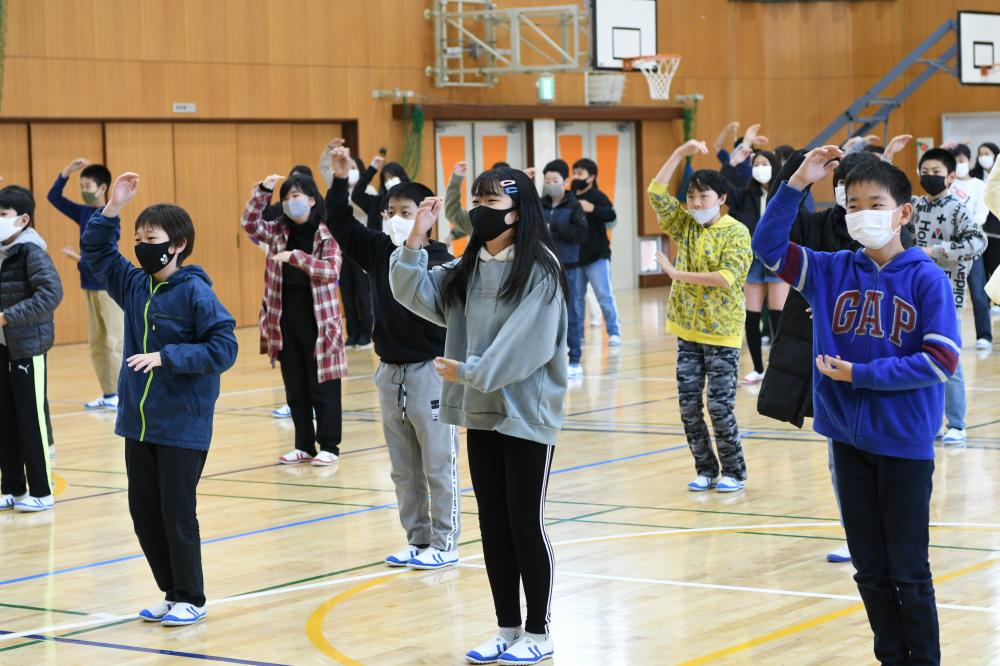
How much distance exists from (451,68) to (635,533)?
14463 mm

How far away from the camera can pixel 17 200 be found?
24.9ft

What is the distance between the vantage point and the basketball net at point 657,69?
20328 millimetres

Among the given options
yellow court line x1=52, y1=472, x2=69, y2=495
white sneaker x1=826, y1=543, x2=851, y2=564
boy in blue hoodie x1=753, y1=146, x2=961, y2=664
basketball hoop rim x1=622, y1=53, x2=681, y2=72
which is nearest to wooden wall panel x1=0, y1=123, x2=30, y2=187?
basketball hoop rim x1=622, y1=53, x2=681, y2=72

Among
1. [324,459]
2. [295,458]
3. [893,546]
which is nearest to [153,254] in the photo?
A: [893,546]

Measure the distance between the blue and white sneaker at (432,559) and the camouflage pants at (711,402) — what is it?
1.83 metres

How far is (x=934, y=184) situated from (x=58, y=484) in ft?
18.4

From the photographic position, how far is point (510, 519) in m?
4.90

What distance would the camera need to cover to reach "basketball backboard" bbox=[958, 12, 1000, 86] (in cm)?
2286

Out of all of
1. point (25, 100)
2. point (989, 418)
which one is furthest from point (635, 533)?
point (25, 100)

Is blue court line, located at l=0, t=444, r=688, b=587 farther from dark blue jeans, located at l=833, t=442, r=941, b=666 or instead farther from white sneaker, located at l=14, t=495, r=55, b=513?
dark blue jeans, located at l=833, t=442, r=941, b=666

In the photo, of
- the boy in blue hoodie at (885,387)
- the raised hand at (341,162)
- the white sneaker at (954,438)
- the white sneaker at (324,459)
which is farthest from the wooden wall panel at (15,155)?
the boy in blue hoodie at (885,387)

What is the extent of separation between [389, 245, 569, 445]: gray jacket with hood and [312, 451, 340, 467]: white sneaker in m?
4.17

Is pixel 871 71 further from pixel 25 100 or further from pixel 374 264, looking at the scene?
pixel 374 264

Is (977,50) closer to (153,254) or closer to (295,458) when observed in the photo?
(295,458)
